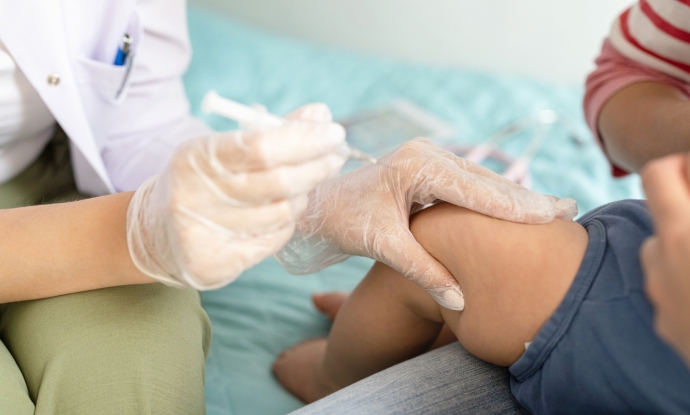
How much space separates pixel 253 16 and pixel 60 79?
145 cm

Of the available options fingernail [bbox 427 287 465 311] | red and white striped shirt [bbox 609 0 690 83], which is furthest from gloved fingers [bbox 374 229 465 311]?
red and white striped shirt [bbox 609 0 690 83]

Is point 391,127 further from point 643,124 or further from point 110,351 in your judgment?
point 110,351

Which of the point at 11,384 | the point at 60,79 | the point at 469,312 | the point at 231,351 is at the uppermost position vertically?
the point at 60,79

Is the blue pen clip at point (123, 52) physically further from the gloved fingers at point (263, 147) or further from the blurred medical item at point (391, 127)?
the blurred medical item at point (391, 127)

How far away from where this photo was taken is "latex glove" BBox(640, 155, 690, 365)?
370 millimetres

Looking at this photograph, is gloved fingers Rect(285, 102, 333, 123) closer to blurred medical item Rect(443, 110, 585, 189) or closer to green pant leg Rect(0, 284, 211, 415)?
green pant leg Rect(0, 284, 211, 415)

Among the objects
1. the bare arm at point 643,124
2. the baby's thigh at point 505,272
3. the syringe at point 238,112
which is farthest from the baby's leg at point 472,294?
the bare arm at point 643,124

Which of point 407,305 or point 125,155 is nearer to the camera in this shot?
point 407,305

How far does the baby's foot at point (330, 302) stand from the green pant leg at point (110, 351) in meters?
0.32

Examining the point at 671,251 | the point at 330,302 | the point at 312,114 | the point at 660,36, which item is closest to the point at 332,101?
the point at 330,302

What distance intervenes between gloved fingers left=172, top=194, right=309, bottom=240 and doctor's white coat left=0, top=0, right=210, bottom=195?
39cm

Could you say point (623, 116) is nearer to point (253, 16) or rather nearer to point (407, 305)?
point (407, 305)

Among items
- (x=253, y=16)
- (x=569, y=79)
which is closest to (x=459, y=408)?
(x=569, y=79)

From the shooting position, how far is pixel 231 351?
0.93m
